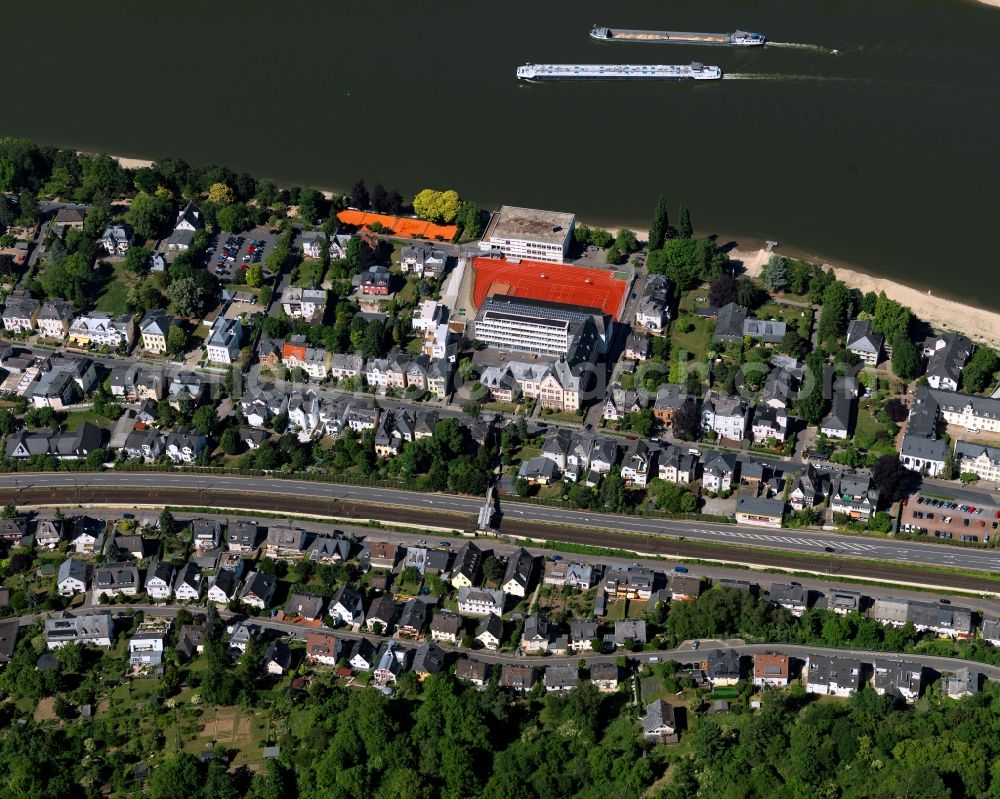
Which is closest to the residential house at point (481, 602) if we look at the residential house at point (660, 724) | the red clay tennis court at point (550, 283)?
the residential house at point (660, 724)

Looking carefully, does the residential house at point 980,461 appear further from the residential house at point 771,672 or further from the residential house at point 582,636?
the residential house at point 582,636

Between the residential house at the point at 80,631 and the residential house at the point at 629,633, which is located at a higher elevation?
the residential house at the point at 629,633

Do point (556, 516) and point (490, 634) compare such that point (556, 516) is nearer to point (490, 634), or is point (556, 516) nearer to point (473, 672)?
point (490, 634)

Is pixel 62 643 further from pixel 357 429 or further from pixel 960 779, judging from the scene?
pixel 960 779

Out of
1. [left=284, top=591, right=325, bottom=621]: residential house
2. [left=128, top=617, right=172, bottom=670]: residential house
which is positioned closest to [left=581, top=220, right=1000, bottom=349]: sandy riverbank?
[left=284, top=591, right=325, bottom=621]: residential house

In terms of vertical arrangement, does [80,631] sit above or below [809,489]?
below

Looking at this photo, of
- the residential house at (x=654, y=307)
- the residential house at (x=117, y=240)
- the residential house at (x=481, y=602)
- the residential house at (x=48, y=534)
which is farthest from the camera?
the residential house at (x=117, y=240)

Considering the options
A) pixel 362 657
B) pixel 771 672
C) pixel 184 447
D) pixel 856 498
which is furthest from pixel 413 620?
pixel 856 498
